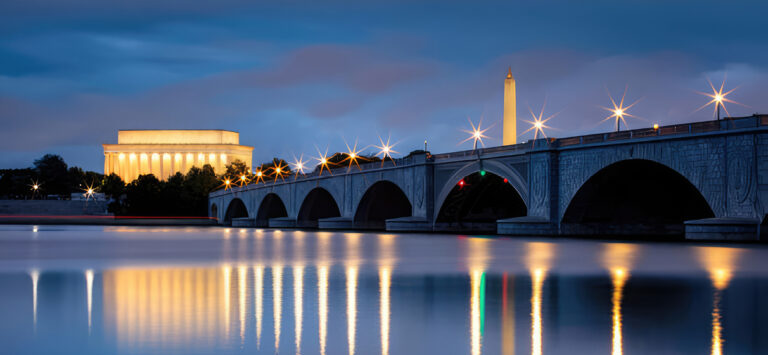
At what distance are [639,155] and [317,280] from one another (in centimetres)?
3264

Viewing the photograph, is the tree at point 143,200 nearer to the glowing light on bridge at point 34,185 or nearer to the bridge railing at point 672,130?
the glowing light on bridge at point 34,185

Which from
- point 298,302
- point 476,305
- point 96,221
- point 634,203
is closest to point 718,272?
point 476,305

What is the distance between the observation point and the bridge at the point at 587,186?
136 ft

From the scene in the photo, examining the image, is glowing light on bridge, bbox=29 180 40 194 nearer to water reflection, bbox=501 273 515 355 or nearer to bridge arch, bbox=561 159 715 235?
bridge arch, bbox=561 159 715 235

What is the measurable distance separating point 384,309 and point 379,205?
70.9m

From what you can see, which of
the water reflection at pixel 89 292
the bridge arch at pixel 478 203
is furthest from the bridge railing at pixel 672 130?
the water reflection at pixel 89 292

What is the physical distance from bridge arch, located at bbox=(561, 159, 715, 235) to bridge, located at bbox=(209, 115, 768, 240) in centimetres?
8

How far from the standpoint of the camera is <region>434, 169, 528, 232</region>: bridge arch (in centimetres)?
6688

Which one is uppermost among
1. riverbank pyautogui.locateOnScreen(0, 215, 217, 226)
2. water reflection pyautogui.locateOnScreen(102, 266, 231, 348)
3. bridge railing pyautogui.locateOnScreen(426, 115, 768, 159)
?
bridge railing pyautogui.locateOnScreen(426, 115, 768, 159)

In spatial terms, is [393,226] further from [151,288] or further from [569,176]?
[151,288]

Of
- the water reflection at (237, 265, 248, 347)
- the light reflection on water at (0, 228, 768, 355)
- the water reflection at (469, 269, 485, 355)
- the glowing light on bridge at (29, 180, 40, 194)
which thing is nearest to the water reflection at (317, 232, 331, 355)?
the light reflection on water at (0, 228, 768, 355)

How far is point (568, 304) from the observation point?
48.6 feet

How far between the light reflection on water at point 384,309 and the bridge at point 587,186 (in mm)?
18175

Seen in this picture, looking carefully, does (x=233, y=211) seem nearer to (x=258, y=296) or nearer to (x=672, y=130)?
(x=672, y=130)
